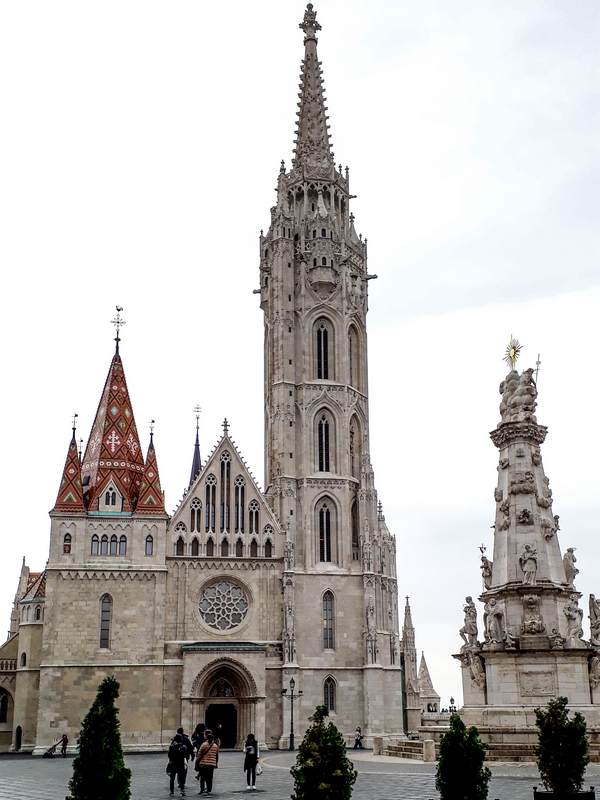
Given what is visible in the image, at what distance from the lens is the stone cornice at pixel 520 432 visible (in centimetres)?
3005

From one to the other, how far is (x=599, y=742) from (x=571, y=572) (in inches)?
201

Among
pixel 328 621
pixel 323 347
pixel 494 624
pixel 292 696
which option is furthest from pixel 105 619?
pixel 494 624

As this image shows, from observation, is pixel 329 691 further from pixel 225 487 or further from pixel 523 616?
pixel 523 616

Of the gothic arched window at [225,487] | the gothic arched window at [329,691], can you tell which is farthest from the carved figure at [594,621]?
the gothic arched window at [225,487]

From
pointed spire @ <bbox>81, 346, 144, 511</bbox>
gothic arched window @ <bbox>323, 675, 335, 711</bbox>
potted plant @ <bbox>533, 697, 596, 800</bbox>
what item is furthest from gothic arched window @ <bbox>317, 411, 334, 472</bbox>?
potted plant @ <bbox>533, 697, 596, 800</bbox>

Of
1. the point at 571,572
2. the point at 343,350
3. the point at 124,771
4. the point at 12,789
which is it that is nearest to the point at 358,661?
the point at 343,350

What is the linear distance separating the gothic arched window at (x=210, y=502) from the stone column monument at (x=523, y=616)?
2351 centimetres

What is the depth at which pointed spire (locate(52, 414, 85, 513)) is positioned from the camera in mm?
49625

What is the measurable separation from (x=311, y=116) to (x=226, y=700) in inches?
1508

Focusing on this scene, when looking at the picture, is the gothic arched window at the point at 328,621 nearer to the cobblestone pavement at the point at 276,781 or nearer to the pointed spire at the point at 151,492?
the pointed spire at the point at 151,492

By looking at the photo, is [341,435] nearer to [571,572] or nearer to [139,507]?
[139,507]

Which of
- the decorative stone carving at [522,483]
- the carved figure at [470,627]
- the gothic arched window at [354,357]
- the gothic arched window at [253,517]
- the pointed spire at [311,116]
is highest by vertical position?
the pointed spire at [311,116]

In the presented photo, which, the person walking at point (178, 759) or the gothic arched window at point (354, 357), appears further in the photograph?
the gothic arched window at point (354, 357)

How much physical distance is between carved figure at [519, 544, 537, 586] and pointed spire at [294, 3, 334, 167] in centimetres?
3857
